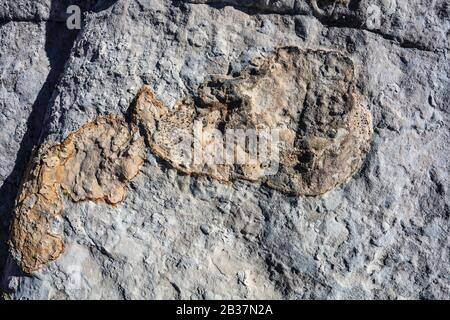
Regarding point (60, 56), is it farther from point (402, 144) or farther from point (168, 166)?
point (402, 144)

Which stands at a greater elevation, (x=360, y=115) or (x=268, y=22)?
(x=268, y=22)

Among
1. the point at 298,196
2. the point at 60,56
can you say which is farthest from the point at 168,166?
the point at 60,56

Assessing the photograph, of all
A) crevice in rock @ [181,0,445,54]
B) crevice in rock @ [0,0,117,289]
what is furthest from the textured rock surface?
crevice in rock @ [0,0,117,289]

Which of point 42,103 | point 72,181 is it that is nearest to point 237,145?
point 72,181

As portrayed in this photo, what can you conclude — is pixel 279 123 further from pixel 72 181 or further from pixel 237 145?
pixel 72 181

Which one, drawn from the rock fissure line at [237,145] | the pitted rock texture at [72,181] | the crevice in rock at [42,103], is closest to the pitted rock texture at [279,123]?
the rock fissure line at [237,145]

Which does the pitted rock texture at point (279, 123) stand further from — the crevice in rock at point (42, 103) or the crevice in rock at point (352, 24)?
the crevice in rock at point (42, 103)
